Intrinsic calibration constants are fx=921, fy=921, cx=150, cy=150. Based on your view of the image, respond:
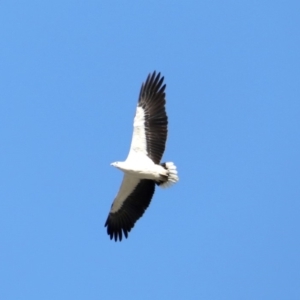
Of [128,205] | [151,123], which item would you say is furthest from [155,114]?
[128,205]

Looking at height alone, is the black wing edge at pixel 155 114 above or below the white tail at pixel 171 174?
above

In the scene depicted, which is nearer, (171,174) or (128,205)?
(171,174)

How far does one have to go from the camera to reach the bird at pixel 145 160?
27062 mm

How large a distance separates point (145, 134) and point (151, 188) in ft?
5.76

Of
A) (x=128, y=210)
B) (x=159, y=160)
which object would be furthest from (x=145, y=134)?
(x=128, y=210)

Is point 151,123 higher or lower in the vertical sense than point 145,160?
higher

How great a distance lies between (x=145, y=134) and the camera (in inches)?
1078

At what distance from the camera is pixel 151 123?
27453mm

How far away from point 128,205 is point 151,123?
2.82 metres

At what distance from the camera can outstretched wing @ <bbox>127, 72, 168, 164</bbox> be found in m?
27.3

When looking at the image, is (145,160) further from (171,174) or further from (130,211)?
(130,211)

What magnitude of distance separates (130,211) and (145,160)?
2.16m

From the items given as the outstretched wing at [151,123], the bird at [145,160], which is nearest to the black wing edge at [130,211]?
the bird at [145,160]

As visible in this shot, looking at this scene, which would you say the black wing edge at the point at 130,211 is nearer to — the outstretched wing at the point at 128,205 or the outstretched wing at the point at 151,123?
the outstretched wing at the point at 128,205
